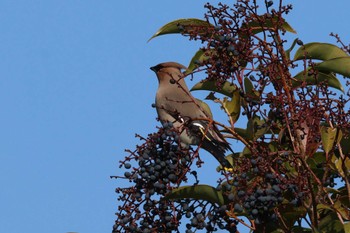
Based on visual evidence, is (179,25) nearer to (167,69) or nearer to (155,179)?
(155,179)

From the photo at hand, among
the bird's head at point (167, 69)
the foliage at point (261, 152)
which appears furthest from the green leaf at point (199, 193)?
the bird's head at point (167, 69)

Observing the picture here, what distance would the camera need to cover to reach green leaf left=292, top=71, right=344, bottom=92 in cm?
441

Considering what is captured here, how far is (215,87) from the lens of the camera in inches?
187

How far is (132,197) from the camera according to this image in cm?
402

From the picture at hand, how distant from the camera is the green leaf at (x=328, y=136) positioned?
158 inches

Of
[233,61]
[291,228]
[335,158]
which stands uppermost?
[233,61]

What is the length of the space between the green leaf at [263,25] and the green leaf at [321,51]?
0.36 feet

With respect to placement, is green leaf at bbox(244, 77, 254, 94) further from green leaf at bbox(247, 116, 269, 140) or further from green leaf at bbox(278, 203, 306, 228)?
green leaf at bbox(278, 203, 306, 228)

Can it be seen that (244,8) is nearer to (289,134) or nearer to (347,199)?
(289,134)

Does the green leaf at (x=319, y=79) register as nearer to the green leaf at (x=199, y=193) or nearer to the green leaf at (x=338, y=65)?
the green leaf at (x=338, y=65)

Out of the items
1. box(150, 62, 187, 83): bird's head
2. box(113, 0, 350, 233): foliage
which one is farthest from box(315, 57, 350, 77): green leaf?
box(150, 62, 187, 83): bird's head

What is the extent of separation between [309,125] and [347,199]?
35 centimetres

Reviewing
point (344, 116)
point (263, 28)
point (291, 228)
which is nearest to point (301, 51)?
point (263, 28)

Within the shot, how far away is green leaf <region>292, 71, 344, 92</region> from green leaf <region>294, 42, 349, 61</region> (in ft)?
0.28
